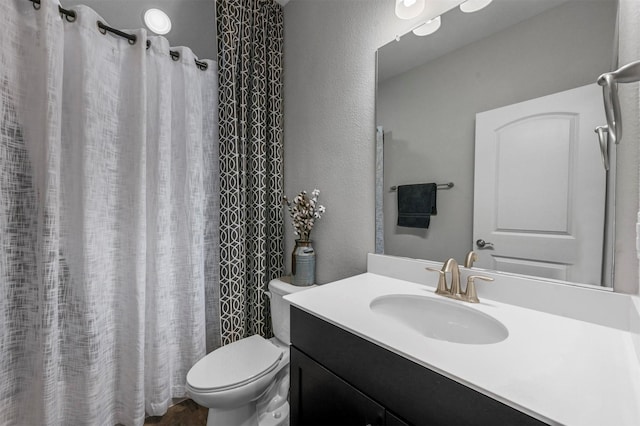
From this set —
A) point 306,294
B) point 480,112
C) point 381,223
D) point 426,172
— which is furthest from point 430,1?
point 306,294

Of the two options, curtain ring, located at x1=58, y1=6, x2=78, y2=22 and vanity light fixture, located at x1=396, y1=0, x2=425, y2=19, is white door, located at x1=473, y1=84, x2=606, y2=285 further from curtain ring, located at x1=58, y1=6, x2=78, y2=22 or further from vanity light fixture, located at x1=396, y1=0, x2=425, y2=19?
curtain ring, located at x1=58, y1=6, x2=78, y2=22

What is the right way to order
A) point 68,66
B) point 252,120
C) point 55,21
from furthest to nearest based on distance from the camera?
point 252,120
point 68,66
point 55,21

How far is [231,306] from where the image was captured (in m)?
1.59

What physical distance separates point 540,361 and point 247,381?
1.08 m

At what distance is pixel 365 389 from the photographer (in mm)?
720

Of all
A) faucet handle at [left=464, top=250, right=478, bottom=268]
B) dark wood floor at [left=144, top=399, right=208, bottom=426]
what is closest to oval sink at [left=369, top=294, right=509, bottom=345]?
faucet handle at [left=464, top=250, right=478, bottom=268]

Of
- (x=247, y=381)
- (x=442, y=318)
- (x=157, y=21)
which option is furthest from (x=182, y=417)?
(x=157, y=21)

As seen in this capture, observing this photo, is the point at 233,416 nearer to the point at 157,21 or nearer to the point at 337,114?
the point at 337,114

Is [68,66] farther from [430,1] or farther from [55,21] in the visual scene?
[430,1]

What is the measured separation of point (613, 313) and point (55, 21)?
7.46ft

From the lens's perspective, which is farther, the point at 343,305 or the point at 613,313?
the point at 343,305

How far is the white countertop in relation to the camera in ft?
1.46

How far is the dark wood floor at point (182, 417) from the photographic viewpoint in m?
1.40

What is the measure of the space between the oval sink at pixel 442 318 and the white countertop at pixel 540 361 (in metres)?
0.03
